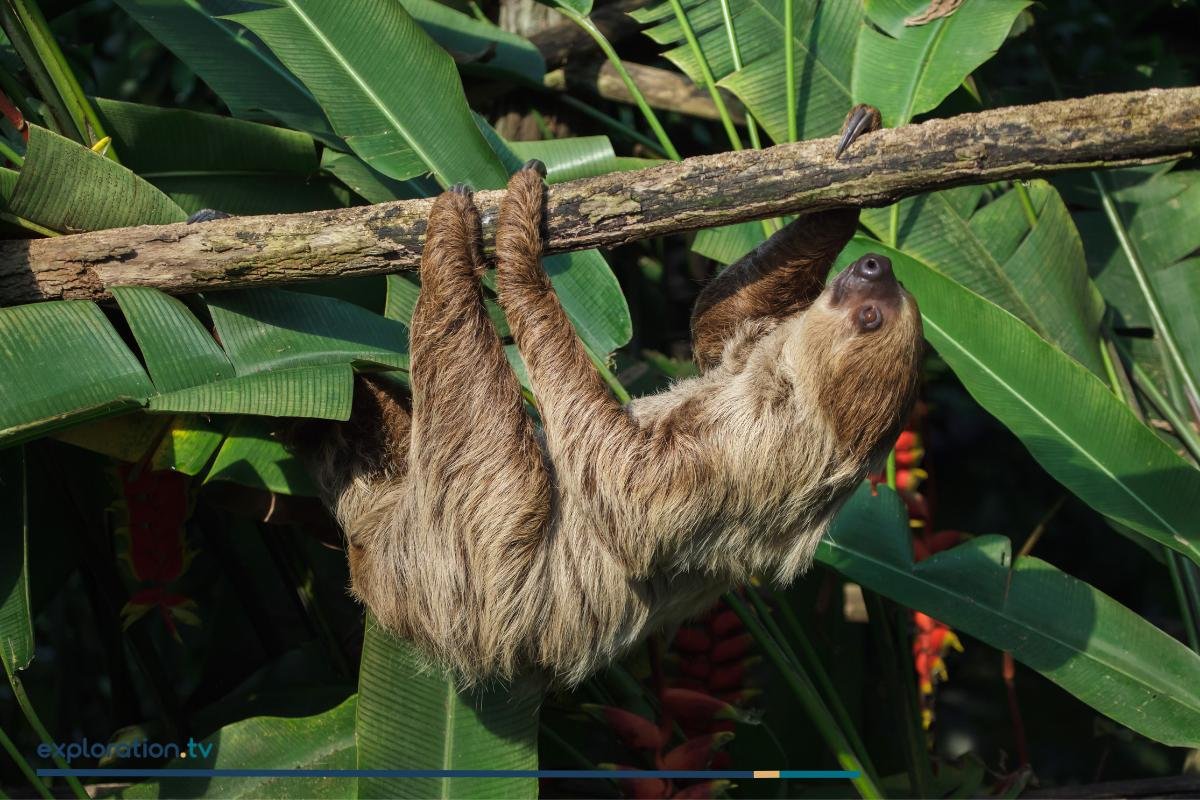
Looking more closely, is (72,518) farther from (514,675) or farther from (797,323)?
(797,323)

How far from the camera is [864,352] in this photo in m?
3.23

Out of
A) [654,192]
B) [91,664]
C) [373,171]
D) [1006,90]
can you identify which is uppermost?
[654,192]

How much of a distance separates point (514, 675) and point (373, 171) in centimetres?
198

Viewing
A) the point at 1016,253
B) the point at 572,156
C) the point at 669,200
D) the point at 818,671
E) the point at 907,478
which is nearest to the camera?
the point at 669,200

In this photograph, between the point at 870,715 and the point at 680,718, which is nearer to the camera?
the point at 680,718

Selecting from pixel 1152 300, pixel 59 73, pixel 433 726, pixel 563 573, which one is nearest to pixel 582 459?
pixel 563 573

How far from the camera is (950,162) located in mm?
2656

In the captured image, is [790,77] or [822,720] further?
[790,77]

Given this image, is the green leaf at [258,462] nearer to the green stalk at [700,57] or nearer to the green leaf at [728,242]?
the green leaf at [728,242]

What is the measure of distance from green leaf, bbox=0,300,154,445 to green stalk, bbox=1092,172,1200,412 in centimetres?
399

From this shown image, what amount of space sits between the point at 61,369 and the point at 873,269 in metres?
2.34

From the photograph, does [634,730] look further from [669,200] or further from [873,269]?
[669,200]

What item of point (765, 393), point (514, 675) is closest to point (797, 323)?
point (765, 393)

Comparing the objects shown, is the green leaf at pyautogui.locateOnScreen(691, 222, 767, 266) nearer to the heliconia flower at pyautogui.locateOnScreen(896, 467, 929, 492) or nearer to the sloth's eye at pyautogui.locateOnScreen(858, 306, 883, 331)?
the heliconia flower at pyautogui.locateOnScreen(896, 467, 929, 492)
